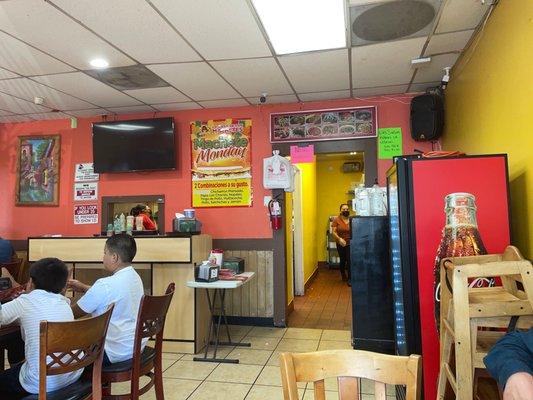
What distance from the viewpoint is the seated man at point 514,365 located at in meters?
1.14

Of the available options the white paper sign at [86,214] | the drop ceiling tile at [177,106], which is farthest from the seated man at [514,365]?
the white paper sign at [86,214]

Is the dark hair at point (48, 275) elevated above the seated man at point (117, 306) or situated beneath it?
A: elevated above

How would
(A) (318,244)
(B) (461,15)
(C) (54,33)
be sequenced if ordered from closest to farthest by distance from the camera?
(B) (461,15) < (C) (54,33) < (A) (318,244)

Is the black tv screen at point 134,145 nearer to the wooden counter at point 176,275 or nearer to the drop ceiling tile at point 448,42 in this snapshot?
the wooden counter at point 176,275

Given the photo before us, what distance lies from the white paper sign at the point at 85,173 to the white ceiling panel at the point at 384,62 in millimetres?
3607

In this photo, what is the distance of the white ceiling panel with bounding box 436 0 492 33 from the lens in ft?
8.25

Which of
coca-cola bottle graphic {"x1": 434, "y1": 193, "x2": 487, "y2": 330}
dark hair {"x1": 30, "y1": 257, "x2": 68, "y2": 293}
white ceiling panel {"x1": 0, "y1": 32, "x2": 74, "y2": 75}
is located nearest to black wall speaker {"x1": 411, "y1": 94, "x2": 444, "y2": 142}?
coca-cola bottle graphic {"x1": 434, "y1": 193, "x2": 487, "y2": 330}

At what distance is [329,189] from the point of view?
9.25 m

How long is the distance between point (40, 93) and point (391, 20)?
146 inches

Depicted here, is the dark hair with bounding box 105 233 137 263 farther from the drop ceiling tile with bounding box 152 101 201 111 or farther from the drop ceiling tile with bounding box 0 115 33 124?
the drop ceiling tile with bounding box 0 115 33 124

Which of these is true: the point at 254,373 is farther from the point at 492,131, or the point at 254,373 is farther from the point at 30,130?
the point at 30,130

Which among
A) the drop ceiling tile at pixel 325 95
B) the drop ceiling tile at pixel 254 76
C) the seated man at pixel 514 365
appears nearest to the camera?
the seated man at pixel 514 365

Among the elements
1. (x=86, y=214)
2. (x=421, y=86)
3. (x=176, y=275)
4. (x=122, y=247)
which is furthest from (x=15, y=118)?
(x=421, y=86)

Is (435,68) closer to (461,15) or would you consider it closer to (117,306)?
(461,15)
